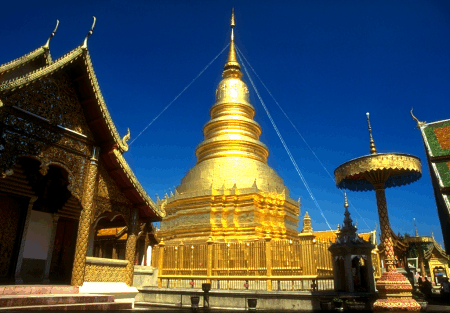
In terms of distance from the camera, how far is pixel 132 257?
916 cm

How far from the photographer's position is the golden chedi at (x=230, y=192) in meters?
19.3

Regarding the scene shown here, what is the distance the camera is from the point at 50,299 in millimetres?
6547

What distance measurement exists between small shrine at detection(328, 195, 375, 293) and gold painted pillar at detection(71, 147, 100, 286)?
296 inches

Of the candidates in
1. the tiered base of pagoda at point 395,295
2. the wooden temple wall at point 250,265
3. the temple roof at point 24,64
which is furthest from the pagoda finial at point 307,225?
the temple roof at point 24,64

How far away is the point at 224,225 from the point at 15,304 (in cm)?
1374

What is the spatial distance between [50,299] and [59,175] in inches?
153

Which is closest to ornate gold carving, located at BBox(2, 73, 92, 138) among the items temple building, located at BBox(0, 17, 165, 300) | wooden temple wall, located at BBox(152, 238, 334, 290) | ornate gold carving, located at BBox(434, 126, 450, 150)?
temple building, located at BBox(0, 17, 165, 300)

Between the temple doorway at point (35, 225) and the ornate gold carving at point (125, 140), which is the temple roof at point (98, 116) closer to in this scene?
the ornate gold carving at point (125, 140)

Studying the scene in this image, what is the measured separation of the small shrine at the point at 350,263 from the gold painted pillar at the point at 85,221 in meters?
7.51

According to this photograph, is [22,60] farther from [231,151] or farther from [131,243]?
[231,151]

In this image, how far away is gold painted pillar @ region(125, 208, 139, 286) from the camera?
9.00m

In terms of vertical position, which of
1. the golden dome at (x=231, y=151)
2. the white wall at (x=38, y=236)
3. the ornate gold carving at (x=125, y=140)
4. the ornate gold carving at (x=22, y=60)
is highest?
the golden dome at (x=231, y=151)

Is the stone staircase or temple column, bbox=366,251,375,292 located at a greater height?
temple column, bbox=366,251,375,292

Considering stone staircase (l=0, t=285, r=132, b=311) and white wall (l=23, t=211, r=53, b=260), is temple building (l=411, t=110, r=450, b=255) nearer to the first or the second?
stone staircase (l=0, t=285, r=132, b=311)
